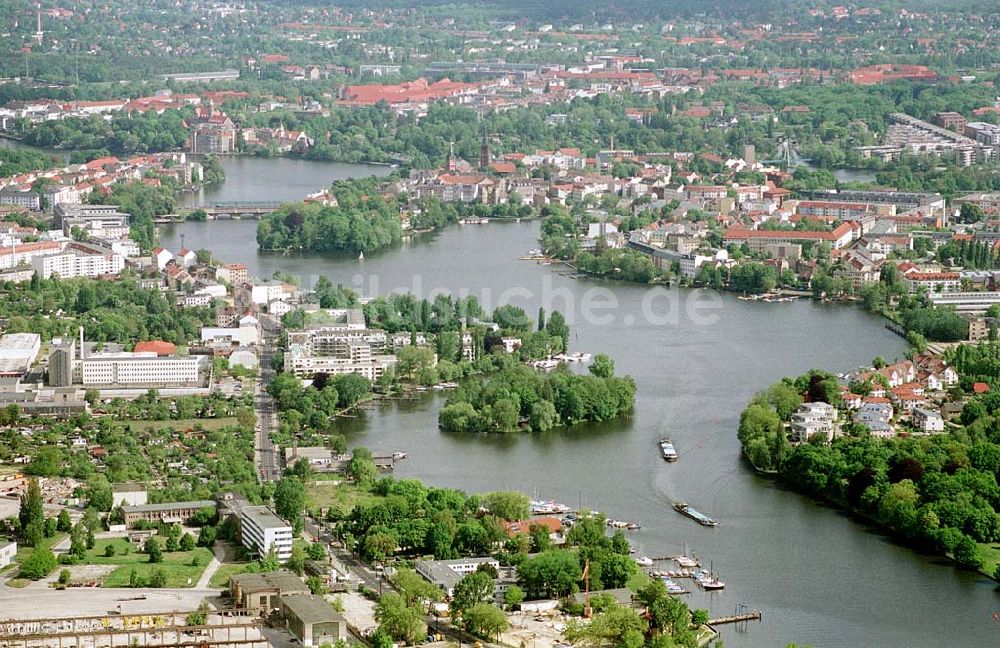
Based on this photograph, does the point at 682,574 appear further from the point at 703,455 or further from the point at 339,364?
the point at 339,364

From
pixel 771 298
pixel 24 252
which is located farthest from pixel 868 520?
pixel 24 252

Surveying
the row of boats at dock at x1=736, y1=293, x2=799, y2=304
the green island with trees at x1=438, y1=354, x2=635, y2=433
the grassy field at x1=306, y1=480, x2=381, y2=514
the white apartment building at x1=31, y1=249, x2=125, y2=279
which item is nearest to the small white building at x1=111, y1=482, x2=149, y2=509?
the grassy field at x1=306, y1=480, x2=381, y2=514

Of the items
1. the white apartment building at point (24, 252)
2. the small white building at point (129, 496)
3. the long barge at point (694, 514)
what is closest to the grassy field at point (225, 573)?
the small white building at point (129, 496)

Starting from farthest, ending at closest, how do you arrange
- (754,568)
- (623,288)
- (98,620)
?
1. (623,288)
2. (754,568)
3. (98,620)

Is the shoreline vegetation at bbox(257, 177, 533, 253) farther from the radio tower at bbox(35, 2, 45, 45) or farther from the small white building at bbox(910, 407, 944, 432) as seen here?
the radio tower at bbox(35, 2, 45, 45)

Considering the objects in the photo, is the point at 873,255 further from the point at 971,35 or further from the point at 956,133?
the point at 971,35

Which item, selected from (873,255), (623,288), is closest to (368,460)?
(623,288)
